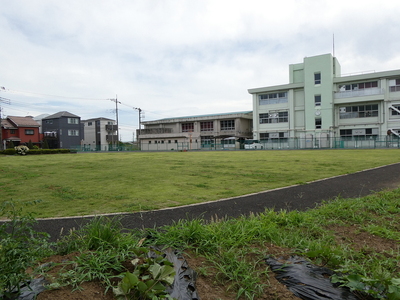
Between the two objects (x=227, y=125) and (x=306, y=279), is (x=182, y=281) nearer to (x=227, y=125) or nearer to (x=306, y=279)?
(x=306, y=279)

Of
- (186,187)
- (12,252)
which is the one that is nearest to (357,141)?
(186,187)

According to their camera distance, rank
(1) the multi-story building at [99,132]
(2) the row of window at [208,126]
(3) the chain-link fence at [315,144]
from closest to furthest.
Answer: (3) the chain-link fence at [315,144] < (2) the row of window at [208,126] < (1) the multi-story building at [99,132]

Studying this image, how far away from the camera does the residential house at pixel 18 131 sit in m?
59.3

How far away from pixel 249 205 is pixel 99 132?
76.7 m

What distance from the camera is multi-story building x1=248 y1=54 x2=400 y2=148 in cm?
4109

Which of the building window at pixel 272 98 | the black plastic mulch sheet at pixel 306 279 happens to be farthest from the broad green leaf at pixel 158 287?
the building window at pixel 272 98

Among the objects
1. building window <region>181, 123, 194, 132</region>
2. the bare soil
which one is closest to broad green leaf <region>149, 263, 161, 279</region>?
the bare soil

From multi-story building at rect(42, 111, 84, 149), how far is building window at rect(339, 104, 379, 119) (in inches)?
2265

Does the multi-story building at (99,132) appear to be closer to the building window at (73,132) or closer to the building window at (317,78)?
the building window at (73,132)

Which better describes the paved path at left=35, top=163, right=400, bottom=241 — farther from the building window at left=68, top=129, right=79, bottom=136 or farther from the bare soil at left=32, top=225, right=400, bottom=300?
the building window at left=68, top=129, right=79, bottom=136

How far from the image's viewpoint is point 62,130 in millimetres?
68438

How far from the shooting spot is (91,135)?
256 ft

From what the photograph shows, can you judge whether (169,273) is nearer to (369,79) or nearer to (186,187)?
(186,187)

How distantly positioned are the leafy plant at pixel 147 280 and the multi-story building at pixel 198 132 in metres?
52.1
